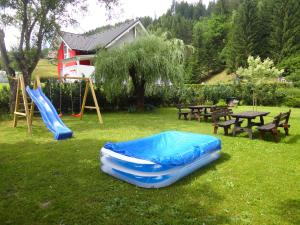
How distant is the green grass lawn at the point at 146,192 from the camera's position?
11.0 ft

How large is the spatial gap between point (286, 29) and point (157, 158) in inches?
1745

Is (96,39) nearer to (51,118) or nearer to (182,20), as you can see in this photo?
(51,118)

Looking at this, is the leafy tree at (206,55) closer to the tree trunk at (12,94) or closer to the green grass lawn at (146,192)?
the tree trunk at (12,94)

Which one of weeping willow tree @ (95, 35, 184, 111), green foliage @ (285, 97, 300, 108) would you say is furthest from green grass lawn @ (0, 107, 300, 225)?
green foliage @ (285, 97, 300, 108)

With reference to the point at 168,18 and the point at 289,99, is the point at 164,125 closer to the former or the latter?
the point at 289,99

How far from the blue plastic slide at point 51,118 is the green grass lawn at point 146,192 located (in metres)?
1.30

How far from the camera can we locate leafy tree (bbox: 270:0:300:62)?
40.1 m

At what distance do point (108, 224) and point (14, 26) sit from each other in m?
13.4

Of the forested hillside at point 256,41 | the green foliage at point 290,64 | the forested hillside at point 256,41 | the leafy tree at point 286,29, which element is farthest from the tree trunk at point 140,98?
the leafy tree at point 286,29

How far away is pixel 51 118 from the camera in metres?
8.70

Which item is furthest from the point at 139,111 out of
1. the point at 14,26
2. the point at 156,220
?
the point at 156,220

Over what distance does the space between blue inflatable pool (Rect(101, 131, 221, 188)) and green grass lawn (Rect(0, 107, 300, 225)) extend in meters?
0.14

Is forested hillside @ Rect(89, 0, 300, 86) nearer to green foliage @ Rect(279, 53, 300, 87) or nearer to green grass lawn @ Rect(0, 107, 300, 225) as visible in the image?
green foliage @ Rect(279, 53, 300, 87)

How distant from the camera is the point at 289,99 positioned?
19906 mm
